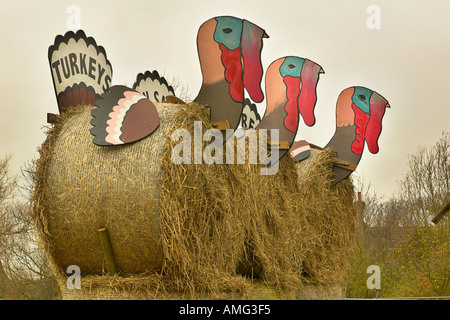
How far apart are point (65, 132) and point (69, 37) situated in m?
1.17

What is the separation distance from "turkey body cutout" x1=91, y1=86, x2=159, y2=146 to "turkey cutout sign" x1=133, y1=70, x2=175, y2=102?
7.19 ft

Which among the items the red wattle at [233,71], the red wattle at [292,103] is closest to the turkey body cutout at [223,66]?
the red wattle at [233,71]

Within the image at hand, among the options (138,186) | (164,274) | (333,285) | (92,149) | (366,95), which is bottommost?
(333,285)

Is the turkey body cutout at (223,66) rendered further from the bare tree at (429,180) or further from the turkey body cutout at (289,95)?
the bare tree at (429,180)

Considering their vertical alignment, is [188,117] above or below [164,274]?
above

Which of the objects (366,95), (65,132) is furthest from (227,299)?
(366,95)

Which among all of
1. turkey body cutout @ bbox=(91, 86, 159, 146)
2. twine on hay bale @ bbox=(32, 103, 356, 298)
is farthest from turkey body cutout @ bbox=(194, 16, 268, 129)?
turkey body cutout @ bbox=(91, 86, 159, 146)

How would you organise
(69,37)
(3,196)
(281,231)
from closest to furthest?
1. (69,37)
2. (281,231)
3. (3,196)

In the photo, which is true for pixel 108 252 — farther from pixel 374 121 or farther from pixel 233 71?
pixel 374 121

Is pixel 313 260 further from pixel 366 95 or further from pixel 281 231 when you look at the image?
pixel 366 95

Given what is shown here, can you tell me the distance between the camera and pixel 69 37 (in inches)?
235

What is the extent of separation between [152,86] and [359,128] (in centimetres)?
358

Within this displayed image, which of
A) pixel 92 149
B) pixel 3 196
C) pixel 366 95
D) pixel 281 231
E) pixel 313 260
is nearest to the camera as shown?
pixel 92 149

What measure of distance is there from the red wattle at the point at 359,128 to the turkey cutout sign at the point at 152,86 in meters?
3.28
